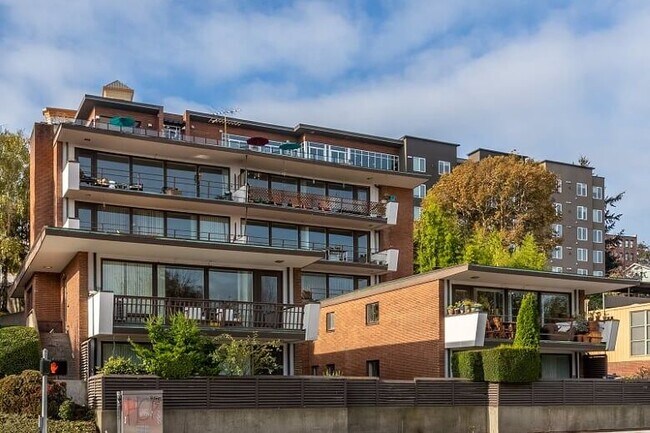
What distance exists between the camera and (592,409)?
3369cm

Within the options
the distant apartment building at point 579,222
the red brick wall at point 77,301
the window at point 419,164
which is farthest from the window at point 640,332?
the distant apartment building at point 579,222

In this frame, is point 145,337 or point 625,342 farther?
point 625,342

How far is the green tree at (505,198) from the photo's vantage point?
196ft

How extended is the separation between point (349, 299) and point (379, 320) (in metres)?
3.12

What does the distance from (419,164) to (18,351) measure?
51263mm

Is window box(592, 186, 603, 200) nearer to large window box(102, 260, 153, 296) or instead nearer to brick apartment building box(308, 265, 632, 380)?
brick apartment building box(308, 265, 632, 380)

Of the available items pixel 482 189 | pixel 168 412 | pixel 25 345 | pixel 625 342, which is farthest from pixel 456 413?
pixel 482 189

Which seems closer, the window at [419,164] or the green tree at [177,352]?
the green tree at [177,352]

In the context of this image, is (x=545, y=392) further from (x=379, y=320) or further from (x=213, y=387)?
(x=213, y=387)

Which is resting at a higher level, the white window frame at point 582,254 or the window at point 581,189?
the window at point 581,189

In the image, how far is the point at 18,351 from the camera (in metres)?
30.3

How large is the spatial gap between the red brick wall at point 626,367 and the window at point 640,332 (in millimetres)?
531

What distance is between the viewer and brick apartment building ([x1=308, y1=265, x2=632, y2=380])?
34688mm

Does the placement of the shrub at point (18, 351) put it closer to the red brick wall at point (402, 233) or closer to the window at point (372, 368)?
the window at point (372, 368)
